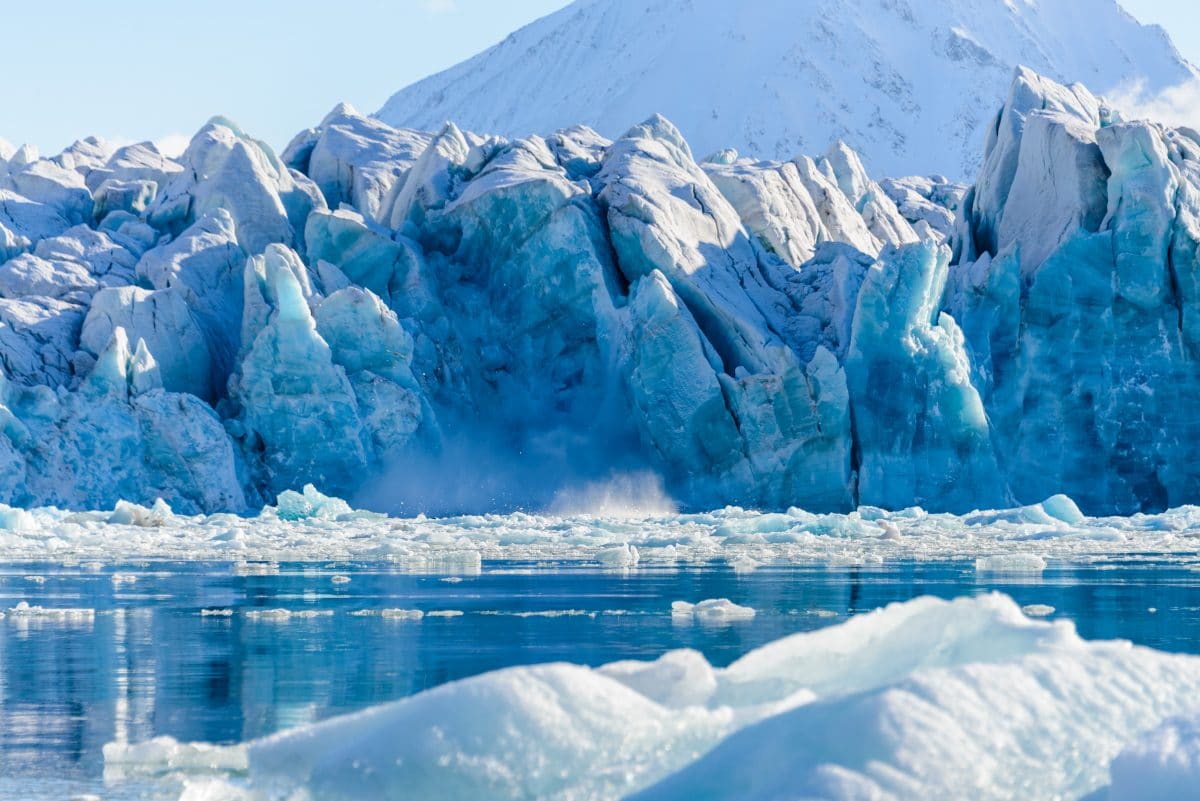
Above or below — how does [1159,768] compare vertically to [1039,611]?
above

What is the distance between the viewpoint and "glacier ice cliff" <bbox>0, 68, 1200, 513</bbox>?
26.6 meters

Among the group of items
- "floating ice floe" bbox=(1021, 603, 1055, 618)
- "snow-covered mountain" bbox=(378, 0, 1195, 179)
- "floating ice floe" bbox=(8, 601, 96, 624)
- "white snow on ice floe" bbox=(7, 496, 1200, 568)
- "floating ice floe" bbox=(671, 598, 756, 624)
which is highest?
"snow-covered mountain" bbox=(378, 0, 1195, 179)

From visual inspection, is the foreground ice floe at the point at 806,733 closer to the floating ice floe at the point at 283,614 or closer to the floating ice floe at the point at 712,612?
the floating ice floe at the point at 712,612

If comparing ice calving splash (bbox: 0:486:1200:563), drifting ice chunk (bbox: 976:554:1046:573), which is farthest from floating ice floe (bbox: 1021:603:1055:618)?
drifting ice chunk (bbox: 976:554:1046:573)

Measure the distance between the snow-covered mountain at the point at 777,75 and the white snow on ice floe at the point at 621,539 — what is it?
5520 cm

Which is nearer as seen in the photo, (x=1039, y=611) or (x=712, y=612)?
(x=1039, y=611)

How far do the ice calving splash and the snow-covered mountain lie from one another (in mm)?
54874

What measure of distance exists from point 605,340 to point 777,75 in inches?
2481

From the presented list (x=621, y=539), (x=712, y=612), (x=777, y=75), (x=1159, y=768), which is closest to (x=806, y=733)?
(x=1159, y=768)

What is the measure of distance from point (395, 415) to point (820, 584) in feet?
51.6

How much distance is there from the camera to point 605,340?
97.8ft

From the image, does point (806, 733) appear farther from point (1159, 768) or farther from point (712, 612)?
point (712, 612)

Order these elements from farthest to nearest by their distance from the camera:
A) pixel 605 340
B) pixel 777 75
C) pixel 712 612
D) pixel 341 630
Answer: pixel 777 75, pixel 605 340, pixel 712 612, pixel 341 630

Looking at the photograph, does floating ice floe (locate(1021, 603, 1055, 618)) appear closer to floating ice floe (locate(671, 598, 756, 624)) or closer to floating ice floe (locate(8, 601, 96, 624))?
floating ice floe (locate(671, 598, 756, 624))
